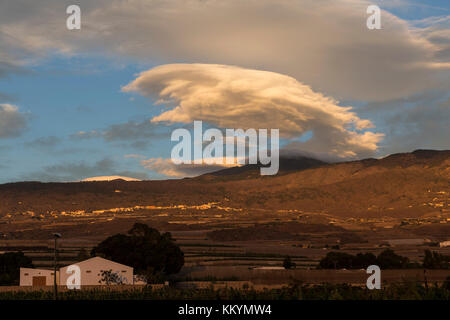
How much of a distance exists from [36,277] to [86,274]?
707 cm

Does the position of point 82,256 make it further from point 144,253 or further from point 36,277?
point 36,277

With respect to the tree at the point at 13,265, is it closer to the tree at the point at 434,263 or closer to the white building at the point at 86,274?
the white building at the point at 86,274

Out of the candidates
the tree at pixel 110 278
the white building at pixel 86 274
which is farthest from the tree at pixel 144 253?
the tree at pixel 110 278

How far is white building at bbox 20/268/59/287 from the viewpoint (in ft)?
286

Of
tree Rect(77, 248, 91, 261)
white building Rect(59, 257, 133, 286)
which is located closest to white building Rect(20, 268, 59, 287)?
white building Rect(59, 257, 133, 286)

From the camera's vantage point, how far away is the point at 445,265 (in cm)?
10631

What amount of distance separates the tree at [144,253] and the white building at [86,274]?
7676 mm

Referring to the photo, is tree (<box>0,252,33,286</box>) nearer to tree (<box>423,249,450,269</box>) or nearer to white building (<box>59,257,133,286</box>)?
white building (<box>59,257,133,286</box>)

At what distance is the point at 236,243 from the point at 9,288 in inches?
3898

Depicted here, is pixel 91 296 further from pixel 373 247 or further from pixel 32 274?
pixel 373 247

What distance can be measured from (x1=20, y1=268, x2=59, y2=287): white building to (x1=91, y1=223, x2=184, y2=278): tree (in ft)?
41.8

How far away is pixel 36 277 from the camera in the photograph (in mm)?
87875

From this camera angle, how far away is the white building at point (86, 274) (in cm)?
8656
